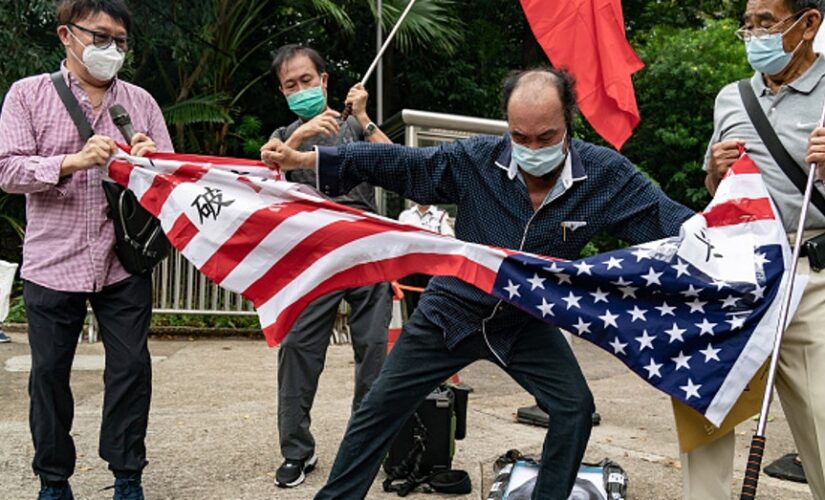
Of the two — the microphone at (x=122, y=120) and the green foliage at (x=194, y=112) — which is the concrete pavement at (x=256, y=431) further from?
the green foliage at (x=194, y=112)

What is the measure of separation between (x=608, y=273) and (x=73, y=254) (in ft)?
7.40

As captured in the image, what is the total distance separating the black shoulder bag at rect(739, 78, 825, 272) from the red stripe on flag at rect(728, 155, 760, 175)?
0.09 metres

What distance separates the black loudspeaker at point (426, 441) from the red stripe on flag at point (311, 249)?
1.28 meters

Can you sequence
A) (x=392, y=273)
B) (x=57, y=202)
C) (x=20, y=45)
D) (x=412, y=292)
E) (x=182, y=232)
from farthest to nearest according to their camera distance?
1. (x=20, y=45)
2. (x=412, y=292)
3. (x=57, y=202)
4. (x=182, y=232)
5. (x=392, y=273)

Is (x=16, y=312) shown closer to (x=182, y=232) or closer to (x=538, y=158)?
(x=182, y=232)

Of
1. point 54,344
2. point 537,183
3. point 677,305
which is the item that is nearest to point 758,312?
point 677,305

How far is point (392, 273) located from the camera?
365cm

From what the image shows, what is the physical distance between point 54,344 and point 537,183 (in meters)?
2.15

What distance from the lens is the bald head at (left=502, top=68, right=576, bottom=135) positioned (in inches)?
136

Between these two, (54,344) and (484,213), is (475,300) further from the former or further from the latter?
(54,344)

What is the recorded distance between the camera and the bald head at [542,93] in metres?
3.44

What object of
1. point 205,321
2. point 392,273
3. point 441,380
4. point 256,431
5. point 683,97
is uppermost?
point 392,273

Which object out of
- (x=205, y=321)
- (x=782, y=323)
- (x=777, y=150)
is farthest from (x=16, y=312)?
(x=782, y=323)

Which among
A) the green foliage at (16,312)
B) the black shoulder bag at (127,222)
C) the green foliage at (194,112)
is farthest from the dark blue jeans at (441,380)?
the green foliage at (16,312)
